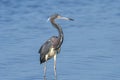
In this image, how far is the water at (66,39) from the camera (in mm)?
13688

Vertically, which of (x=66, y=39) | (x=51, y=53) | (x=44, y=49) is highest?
(x=44, y=49)

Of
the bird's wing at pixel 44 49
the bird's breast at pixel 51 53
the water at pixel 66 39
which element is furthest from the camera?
the water at pixel 66 39

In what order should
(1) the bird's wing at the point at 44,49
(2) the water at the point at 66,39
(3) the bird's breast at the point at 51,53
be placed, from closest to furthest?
(1) the bird's wing at the point at 44,49 < (3) the bird's breast at the point at 51,53 < (2) the water at the point at 66,39

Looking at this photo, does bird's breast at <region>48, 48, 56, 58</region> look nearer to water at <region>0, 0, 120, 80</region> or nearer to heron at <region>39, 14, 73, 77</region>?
heron at <region>39, 14, 73, 77</region>

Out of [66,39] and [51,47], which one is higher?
[51,47]

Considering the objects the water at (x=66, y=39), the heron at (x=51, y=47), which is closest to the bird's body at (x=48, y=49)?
the heron at (x=51, y=47)

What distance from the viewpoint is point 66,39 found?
16812 mm

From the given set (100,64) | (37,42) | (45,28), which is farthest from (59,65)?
(45,28)

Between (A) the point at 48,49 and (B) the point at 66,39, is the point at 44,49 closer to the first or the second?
(A) the point at 48,49

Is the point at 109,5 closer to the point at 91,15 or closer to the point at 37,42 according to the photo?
the point at 91,15

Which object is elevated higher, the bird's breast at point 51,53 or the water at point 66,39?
the bird's breast at point 51,53

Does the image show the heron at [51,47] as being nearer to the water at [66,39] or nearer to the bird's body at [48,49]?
the bird's body at [48,49]

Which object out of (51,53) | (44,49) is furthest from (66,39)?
(44,49)

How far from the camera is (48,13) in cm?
2181
